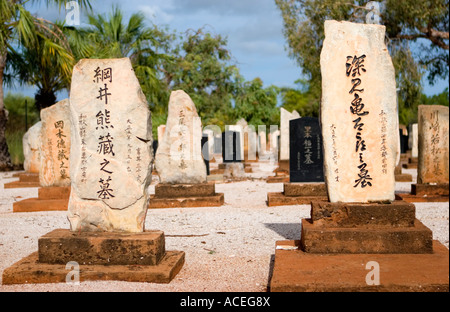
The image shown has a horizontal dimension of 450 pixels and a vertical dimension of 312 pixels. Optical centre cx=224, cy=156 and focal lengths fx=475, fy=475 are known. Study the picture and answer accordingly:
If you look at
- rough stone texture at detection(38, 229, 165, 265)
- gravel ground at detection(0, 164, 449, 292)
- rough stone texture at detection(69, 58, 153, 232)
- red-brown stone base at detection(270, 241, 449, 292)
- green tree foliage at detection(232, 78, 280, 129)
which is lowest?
gravel ground at detection(0, 164, 449, 292)

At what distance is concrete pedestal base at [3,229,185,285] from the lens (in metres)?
3.80

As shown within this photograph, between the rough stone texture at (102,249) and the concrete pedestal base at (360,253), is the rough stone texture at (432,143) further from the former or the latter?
the rough stone texture at (102,249)

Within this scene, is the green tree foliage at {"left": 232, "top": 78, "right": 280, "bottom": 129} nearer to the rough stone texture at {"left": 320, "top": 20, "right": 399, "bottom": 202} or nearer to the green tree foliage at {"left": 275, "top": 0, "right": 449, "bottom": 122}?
the green tree foliage at {"left": 275, "top": 0, "right": 449, "bottom": 122}

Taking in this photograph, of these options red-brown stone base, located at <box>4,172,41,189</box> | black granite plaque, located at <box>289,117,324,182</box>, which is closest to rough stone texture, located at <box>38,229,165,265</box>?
black granite plaque, located at <box>289,117,324,182</box>

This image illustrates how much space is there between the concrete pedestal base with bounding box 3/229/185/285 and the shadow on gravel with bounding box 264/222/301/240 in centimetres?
183

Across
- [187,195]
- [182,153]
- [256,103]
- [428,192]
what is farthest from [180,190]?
[256,103]

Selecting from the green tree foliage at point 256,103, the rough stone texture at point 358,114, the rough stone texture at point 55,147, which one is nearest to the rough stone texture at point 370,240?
the rough stone texture at point 358,114

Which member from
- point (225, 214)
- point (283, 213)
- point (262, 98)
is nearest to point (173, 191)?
point (225, 214)

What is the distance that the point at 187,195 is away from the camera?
8.21 m

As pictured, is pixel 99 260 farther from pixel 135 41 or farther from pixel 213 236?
pixel 135 41

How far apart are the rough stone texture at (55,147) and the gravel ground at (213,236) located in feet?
2.65

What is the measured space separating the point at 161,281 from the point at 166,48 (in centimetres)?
2120

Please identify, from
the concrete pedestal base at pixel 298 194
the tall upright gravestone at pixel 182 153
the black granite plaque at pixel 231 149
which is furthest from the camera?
the black granite plaque at pixel 231 149

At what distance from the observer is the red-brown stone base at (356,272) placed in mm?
3256
